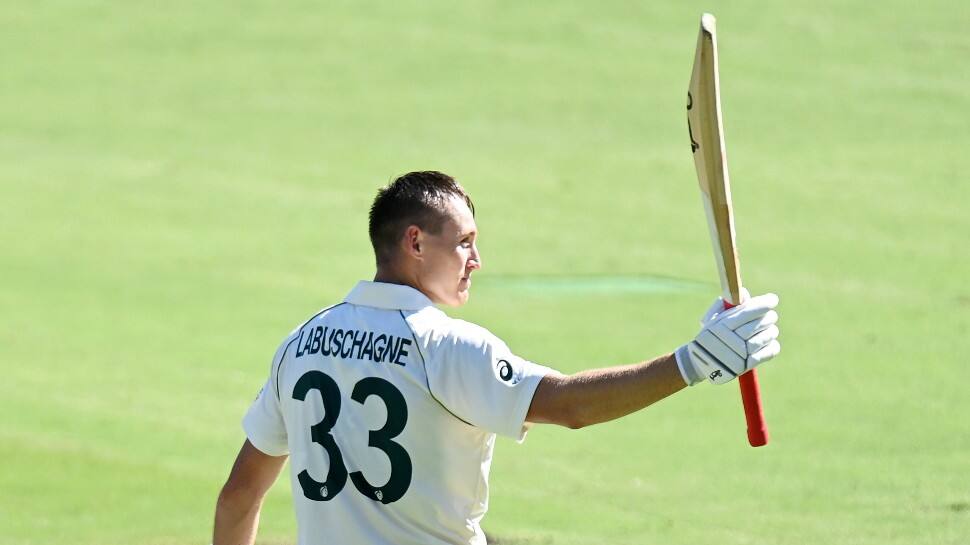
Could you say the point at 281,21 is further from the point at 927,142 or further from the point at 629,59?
the point at 927,142

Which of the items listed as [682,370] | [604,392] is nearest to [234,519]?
[604,392]

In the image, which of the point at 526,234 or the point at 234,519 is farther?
the point at 526,234

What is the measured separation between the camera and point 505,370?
408 centimetres

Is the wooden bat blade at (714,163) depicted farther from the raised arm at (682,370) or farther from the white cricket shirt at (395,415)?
the white cricket shirt at (395,415)

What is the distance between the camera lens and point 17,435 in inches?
367

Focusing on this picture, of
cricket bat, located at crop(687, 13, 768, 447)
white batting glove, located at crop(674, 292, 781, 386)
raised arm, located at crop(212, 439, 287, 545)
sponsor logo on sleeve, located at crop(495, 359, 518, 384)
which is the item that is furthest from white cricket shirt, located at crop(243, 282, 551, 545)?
cricket bat, located at crop(687, 13, 768, 447)

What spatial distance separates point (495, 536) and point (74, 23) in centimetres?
1333

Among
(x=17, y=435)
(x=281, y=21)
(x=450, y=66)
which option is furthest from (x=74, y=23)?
(x=17, y=435)

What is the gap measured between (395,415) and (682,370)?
816mm

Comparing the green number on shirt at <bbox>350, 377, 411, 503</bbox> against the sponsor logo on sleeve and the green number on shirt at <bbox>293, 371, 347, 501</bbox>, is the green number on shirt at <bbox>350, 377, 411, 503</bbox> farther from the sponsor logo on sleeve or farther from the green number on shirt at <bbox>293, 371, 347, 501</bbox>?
the sponsor logo on sleeve

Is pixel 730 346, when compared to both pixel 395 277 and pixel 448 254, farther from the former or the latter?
pixel 395 277

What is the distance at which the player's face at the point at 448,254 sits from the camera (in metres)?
4.41

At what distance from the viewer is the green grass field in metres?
8.51

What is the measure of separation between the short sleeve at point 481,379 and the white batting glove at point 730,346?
409 mm
